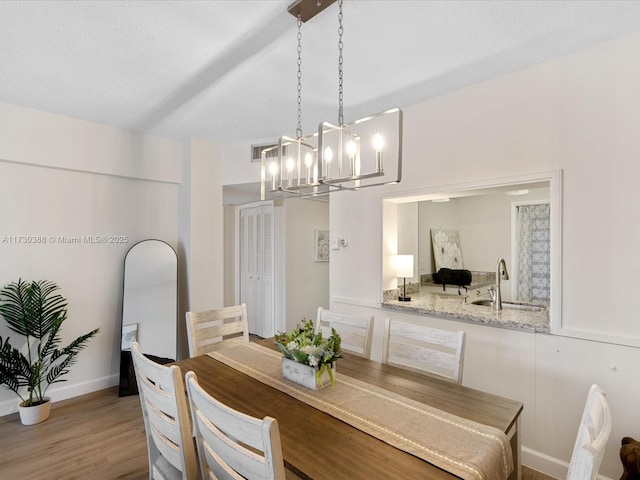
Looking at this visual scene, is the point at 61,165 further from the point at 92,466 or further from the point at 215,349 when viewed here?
the point at 92,466

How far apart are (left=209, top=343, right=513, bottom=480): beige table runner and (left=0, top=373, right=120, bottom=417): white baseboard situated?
2.52 metres

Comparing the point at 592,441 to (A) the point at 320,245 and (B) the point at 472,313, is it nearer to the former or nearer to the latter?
(B) the point at 472,313

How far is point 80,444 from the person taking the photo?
99.4 inches

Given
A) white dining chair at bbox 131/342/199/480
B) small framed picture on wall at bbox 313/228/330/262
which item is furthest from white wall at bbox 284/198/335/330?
white dining chair at bbox 131/342/199/480

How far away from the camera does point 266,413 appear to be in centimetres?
143

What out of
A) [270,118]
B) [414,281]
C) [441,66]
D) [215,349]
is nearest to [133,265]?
[215,349]

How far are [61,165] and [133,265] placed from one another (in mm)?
1142

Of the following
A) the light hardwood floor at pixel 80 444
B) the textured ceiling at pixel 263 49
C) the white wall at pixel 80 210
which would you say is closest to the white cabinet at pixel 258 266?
the white wall at pixel 80 210

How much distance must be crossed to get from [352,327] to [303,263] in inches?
112

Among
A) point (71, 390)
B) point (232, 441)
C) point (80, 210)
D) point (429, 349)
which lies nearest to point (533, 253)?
point (429, 349)

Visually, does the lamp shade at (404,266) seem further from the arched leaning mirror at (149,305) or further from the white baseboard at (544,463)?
the arched leaning mirror at (149,305)

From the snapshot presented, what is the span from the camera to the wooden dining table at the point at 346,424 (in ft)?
3.53

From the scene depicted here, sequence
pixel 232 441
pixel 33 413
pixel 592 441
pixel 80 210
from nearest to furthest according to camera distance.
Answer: pixel 592 441 → pixel 232 441 → pixel 33 413 → pixel 80 210

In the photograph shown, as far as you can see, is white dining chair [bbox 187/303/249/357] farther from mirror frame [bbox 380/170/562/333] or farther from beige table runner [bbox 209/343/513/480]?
mirror frame [bbox 380/170/562/333]
